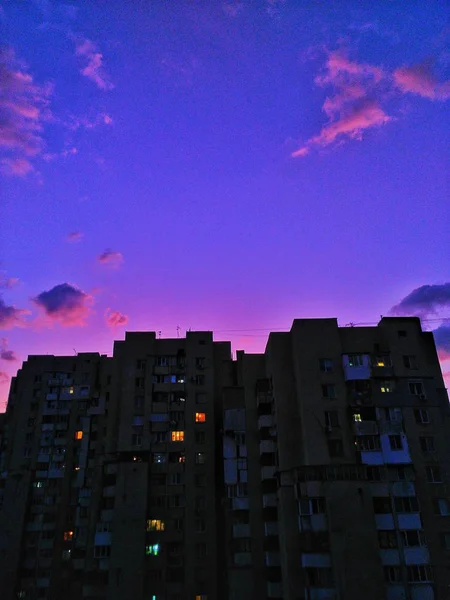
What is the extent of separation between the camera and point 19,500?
69250 millimetres

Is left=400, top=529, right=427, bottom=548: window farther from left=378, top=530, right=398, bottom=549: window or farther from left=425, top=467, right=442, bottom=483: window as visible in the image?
left=425, top=467, right=442, bottom=483: window

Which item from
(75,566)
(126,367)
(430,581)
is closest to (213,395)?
(126,367)

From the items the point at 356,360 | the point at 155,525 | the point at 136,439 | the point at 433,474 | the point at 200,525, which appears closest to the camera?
the point at 433,474

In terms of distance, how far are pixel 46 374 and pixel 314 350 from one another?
169 feet

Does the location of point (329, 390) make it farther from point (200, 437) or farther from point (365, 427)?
point (200, 437)

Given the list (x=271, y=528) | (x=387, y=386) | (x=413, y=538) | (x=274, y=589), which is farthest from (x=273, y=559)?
(x=387, y=386)

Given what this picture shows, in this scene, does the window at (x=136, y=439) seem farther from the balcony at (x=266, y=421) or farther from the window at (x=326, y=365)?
the window at (x=326, y=365)

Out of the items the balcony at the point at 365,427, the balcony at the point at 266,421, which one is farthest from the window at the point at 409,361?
the balcony at the point at 266,421

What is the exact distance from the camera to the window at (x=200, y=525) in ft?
186

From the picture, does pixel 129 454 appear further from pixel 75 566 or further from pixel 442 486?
pixel 442 486

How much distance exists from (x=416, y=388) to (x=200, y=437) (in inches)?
1180

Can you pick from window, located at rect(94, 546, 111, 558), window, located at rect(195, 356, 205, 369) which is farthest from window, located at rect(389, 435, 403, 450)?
window, located at rect(94, 546, 111, 558)

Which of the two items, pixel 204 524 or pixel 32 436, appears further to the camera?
pixel 32 436

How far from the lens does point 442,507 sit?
42.9 metres
